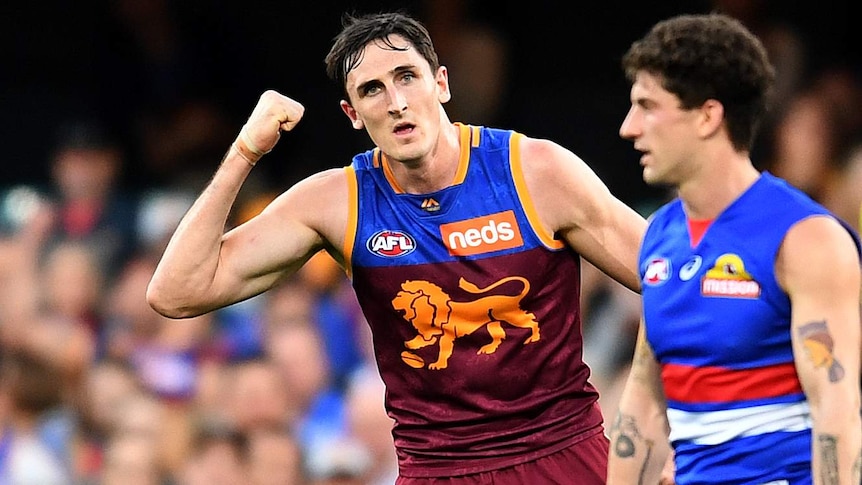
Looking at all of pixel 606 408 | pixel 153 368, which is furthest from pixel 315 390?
pixel 606 408

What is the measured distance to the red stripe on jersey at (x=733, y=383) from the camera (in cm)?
362

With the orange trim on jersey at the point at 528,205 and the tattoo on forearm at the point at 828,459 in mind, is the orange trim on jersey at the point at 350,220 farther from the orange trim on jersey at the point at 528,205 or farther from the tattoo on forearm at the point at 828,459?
the tattoo on forearm at the point at 828,459

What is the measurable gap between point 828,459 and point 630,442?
0.67m

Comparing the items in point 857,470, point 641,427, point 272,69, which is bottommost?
point 857,470

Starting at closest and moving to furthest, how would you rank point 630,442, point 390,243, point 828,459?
point 828,459, point 630,442, point 390,243

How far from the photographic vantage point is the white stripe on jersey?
3.62 m

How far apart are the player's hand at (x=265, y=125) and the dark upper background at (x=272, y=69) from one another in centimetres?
363

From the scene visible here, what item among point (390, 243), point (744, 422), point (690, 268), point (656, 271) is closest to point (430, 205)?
point (390, 243)

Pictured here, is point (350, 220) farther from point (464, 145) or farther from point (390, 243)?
point (464, 145)

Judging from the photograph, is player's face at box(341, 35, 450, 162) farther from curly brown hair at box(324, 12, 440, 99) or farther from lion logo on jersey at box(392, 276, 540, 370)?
lion logo on jersey at box(392, 276, 540, 370)

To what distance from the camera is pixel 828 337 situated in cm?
352

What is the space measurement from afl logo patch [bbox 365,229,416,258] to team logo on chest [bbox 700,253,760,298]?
1.26m

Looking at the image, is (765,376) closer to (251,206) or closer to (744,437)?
(744,437)

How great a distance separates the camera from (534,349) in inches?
184
